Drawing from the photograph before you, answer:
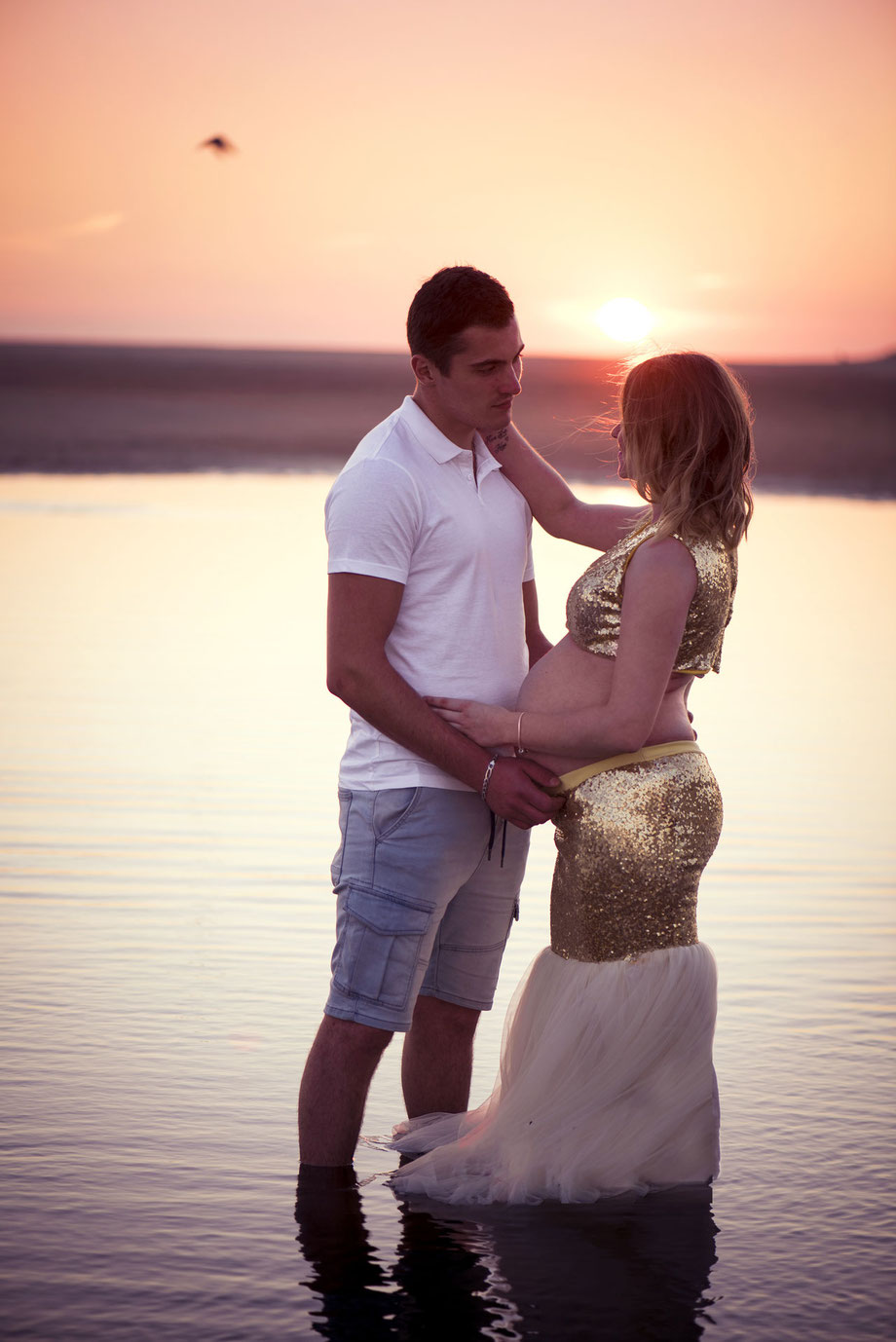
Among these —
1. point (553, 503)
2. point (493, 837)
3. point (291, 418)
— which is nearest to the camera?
point (493, 837)

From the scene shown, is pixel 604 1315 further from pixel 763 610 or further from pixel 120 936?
pixel 763 610

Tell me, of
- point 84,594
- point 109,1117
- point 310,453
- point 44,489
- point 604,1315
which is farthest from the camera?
point 310,453

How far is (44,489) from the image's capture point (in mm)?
22922

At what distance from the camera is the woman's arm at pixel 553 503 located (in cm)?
340

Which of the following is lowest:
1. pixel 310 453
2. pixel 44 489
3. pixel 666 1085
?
pixel 666 1085

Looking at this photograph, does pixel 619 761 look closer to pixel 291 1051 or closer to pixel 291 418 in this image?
pixel 291 1051

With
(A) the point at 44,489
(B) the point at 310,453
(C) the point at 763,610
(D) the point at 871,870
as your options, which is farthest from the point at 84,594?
(B) the point at 310,453

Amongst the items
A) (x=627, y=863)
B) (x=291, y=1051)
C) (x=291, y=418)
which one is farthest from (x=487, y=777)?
(x=291, y=418)

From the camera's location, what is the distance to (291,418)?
42.6m

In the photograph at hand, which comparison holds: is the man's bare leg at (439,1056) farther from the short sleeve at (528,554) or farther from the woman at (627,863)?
the short sleeve at (528,554)

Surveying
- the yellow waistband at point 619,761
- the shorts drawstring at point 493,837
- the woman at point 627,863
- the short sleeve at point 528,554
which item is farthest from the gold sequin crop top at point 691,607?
the shorts drawstring at point 493,837

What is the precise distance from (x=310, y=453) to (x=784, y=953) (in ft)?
96.7

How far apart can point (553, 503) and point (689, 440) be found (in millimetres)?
472

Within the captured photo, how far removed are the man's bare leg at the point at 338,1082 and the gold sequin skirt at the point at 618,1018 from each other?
0.79ft
